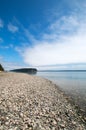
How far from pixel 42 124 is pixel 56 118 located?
148 centimetres

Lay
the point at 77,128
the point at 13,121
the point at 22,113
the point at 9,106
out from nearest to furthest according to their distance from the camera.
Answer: the point at 13,121 < the point at 77,128 < the point at 22,113 < the point at 9,106

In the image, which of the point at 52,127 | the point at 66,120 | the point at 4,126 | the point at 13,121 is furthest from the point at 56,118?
the point at 4,126

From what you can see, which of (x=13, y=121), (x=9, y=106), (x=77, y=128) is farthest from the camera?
(x=9, y=106)

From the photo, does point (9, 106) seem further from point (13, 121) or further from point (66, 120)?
point (66, 120)

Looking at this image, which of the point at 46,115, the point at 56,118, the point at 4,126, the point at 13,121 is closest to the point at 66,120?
the point at 56,118

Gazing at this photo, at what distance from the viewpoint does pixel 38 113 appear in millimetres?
8320

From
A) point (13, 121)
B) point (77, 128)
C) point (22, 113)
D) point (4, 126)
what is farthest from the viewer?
point (22, 113)

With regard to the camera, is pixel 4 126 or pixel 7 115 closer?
pixel 4 126

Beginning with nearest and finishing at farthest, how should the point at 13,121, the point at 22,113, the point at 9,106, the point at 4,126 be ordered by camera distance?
the point at 4,126, the point at 13,121, the point at 22,113, the point at 9,106

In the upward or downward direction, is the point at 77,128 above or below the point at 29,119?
below

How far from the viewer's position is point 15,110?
8.22 meters

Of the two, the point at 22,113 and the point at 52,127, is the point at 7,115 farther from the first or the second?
the point at 52,127

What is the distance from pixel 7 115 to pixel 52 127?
10.1ft

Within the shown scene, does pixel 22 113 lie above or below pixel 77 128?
above
